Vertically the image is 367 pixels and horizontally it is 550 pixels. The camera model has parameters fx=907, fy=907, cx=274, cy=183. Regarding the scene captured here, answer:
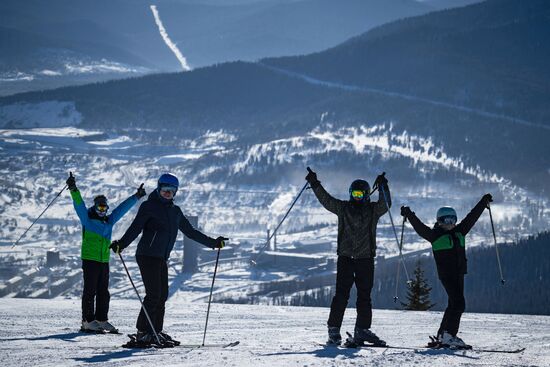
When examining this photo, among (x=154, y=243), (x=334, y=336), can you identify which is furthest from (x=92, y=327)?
(x=334, y=336)

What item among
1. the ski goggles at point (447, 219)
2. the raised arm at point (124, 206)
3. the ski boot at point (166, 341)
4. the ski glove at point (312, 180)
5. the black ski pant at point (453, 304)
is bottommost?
the ski boot at point (166, 341)

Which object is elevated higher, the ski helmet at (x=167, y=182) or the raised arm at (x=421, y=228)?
the ski helmet at (x=167, y=182)

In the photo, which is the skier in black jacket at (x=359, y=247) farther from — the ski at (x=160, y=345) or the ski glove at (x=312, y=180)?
the ski at (x=160, y=345)

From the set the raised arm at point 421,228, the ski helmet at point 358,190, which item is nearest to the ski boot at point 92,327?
the ski helmet at point 358,190

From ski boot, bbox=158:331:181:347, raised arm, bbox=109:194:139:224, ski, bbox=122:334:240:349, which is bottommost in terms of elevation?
ski, bbox=122:334:240:349

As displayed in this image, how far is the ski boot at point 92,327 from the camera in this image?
13.8 metres

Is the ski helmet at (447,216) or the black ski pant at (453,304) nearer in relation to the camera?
the black ski pant at (453,304)

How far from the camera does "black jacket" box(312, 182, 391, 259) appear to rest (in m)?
12.4

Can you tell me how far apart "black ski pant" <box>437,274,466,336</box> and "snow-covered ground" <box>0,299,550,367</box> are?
0.69m

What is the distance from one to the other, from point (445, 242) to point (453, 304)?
87 cm

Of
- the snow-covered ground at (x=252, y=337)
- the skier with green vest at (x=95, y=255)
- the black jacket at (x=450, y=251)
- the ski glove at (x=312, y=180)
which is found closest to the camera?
the snow-covered ground at (x=252, y=337)

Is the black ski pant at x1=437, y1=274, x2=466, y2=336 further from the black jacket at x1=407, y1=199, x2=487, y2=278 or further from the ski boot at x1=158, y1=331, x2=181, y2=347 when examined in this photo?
the ski boot at x1=158, y1=331, x2=181, y2=347

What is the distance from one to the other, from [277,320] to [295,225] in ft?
589

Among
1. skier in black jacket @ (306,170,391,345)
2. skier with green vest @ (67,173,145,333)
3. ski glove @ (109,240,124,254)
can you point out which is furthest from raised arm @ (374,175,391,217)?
skier with green vest @ (67,173,145,333)
